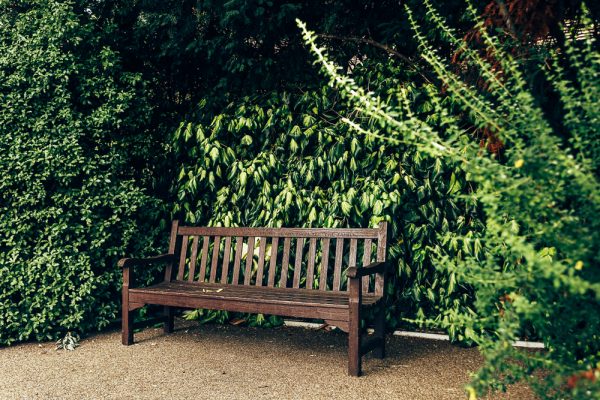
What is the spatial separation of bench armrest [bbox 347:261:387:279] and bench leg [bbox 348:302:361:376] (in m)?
0.21

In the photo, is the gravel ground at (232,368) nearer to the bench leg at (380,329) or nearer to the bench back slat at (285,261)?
the bench leg at (380,329)

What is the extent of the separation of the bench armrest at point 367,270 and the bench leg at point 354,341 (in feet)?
0.68

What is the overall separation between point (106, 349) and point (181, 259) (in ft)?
3.43

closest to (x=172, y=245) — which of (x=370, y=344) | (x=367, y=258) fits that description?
(x=367, y=258)

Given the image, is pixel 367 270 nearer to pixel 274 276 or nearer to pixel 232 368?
pixel 274 276

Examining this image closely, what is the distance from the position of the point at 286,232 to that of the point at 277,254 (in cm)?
37

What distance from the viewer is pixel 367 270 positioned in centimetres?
397

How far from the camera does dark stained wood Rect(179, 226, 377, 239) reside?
4.43 meters

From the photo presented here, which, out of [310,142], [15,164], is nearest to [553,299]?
[310,142]

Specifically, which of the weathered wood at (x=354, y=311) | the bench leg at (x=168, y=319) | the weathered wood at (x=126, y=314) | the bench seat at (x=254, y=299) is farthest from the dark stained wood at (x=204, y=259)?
the weathered wood at (x=354, y=311)

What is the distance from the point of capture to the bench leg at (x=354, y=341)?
3775 mm

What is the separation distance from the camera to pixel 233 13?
473cm

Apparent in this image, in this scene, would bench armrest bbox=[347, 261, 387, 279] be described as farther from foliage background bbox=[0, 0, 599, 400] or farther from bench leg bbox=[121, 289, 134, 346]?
bench leg bbox=[121, 289, 134, 346]

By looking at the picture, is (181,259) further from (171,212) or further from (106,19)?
(106,19)
